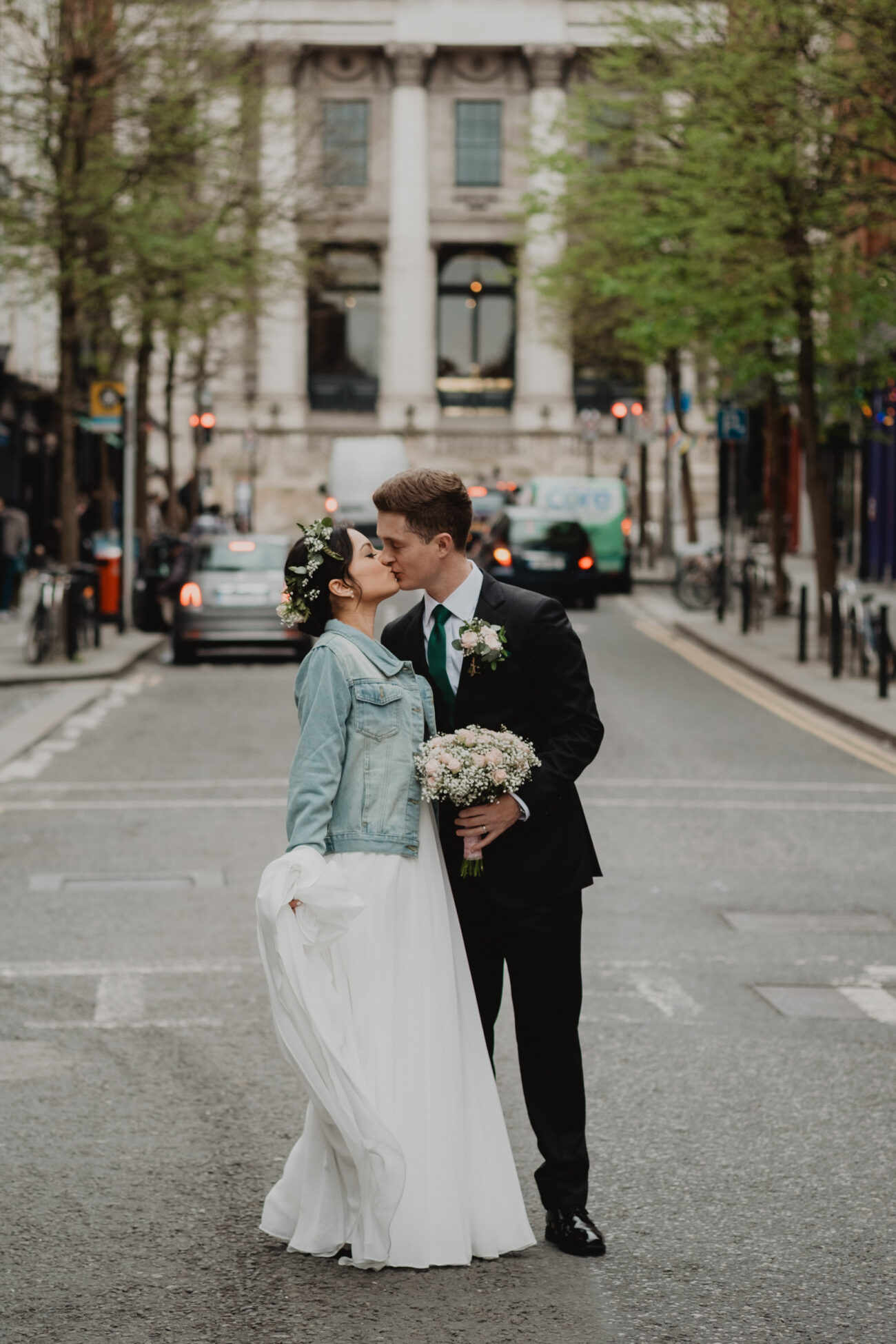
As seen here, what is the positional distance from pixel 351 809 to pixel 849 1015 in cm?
354

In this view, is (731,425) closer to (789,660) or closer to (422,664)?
(789,660)

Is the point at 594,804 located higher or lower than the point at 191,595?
lower

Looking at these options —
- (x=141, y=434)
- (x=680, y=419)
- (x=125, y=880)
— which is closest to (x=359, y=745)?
(x=125, y=880)

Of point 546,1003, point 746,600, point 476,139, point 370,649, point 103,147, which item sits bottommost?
point 746,600

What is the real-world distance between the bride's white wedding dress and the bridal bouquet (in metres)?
0.15

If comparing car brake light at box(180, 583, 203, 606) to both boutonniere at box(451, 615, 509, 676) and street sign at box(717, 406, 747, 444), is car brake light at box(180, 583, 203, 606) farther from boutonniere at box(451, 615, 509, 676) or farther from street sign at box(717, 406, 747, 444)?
boutonniere at box(451, 615, 509, 676)

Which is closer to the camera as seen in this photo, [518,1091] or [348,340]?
[518,1091]

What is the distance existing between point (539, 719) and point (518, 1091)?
2058 millimetres

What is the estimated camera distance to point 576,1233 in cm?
514

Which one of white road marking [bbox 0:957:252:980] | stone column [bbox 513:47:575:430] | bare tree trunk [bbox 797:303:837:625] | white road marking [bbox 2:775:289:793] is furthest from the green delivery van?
stone column [bbox 513:47:575:430]

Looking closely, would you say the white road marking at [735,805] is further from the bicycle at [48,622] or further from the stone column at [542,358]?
the stone column at [542,358]

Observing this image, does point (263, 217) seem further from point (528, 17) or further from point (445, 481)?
point (528, 17)

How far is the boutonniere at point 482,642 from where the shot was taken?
4934 mm

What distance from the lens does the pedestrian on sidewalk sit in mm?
A: 30453
